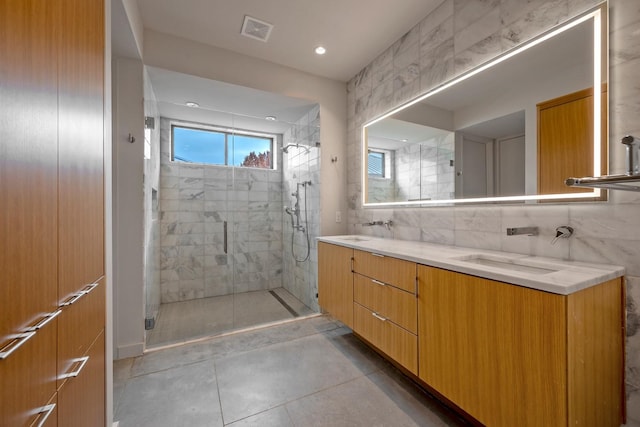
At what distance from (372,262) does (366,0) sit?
6.43ft

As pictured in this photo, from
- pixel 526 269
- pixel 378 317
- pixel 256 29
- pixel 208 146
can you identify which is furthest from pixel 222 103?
pixel 526 269

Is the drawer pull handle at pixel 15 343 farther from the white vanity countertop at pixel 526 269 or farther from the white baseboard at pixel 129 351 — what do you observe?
the white baseboard at pixel 129 351

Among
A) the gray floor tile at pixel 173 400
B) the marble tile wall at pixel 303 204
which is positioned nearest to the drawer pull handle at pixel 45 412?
the gray floor tile at pixel 173 400

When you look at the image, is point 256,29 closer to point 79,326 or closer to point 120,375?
point 79,326

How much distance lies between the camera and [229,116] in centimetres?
319

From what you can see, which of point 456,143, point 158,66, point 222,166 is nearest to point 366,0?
point 456,143

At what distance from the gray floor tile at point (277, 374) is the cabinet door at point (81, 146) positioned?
1.10 m

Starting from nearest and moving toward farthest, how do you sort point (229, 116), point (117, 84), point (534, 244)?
point (534, 244)
point (117, 84)
point (229, 116)

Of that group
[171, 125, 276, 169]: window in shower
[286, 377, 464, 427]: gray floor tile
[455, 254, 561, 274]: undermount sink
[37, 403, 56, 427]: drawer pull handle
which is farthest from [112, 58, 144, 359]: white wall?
[455, 254, 561, 274]: undermount sink

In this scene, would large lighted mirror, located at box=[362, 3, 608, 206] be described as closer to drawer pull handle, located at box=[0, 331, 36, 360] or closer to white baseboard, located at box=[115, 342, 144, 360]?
drawer pull handle, located at box=[0, 331, 36, 360]

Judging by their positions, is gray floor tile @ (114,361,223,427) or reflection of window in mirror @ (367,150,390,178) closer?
gray floor tile @ (114,361,223,427)

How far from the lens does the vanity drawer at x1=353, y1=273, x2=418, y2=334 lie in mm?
1535

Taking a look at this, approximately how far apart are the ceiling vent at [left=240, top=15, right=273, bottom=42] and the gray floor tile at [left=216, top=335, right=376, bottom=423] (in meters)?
2.74

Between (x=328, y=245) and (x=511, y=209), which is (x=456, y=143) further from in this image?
(x=328, y=245)
